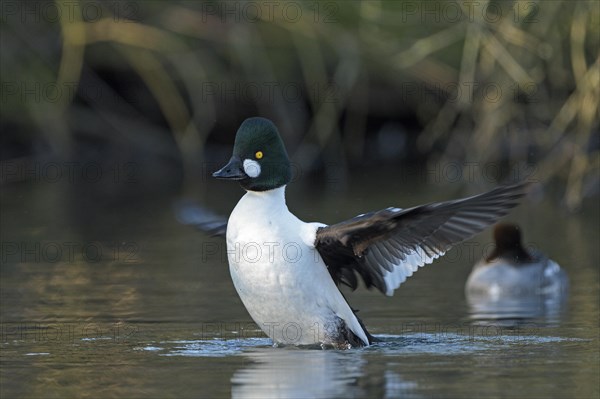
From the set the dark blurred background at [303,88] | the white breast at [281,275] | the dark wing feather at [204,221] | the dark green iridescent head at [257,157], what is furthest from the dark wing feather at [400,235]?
the dark blurred background at [303,88]

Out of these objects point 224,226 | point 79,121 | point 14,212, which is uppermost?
point 79,121

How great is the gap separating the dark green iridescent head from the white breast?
0.24ft

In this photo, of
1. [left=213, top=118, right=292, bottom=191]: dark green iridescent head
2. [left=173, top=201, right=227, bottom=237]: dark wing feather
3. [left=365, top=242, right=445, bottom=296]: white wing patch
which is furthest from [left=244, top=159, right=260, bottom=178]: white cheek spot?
[left=173, top=201, right=227, bottom=237]: dark wing feather

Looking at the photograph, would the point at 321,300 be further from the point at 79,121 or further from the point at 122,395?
the point at 79,121

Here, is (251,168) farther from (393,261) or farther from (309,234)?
(393,261)

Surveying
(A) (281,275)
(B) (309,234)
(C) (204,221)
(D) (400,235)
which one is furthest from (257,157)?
(C) (204,221)

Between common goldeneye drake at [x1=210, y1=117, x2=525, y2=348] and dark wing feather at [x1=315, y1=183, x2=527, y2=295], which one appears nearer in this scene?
Answer: dark wing feather at [x1=315, y1=183, x2=527, y2=295]

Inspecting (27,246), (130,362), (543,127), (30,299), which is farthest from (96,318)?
(543,127)

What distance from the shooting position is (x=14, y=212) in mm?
14852

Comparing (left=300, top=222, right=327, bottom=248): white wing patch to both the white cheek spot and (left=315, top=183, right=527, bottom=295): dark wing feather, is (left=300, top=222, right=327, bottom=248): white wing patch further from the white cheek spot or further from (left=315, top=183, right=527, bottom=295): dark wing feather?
the white cheek spot

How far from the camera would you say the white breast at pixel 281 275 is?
6.80 m

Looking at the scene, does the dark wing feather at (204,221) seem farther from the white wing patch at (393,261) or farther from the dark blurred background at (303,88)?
the dark blurred background at (303,88)

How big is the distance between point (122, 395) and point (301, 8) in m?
11.2

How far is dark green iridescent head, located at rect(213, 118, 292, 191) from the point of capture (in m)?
7.00
